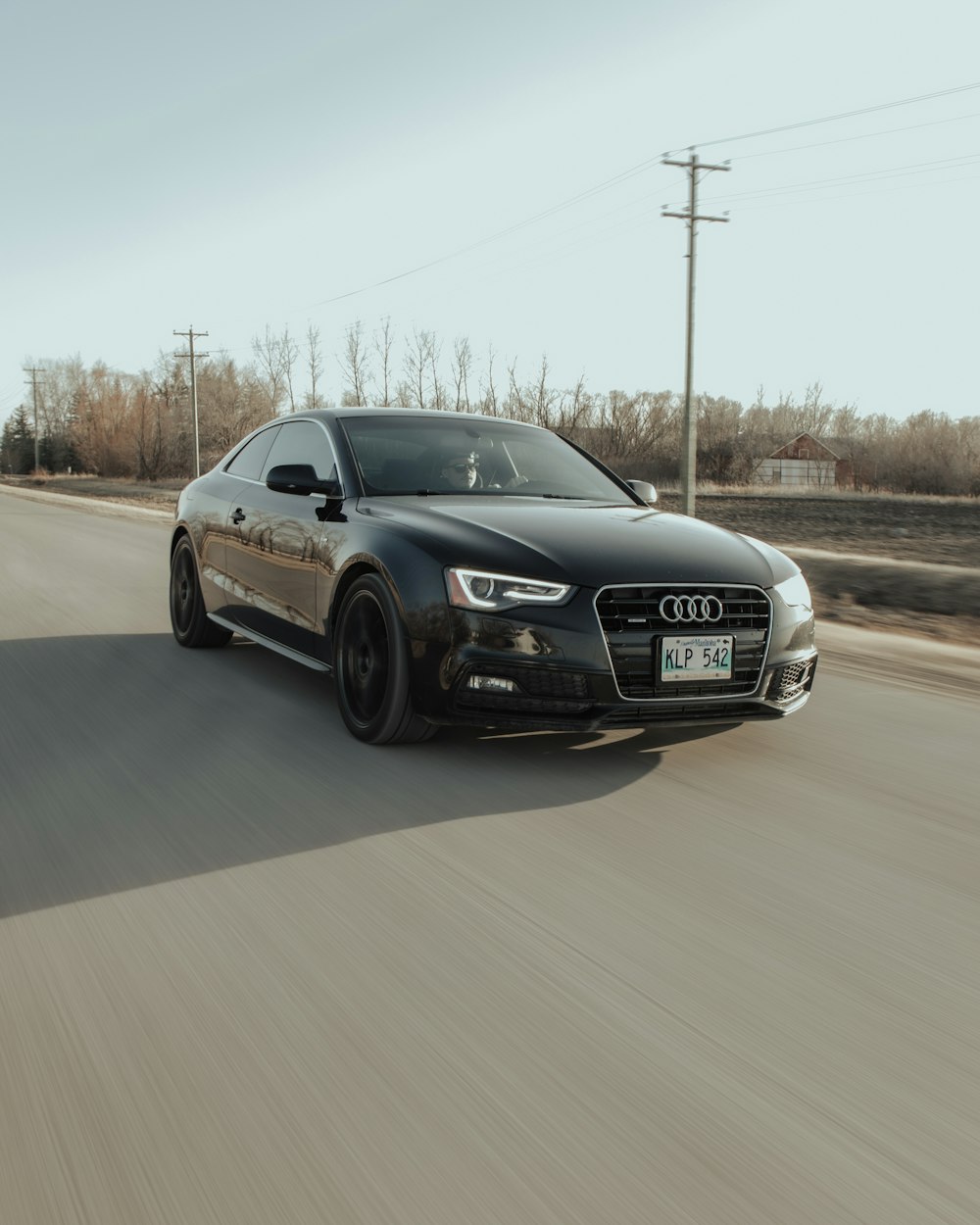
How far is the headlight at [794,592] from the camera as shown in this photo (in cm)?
507

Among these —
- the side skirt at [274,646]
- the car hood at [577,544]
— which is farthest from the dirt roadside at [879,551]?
the side skirt at [274,646]

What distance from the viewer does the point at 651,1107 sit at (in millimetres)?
2309

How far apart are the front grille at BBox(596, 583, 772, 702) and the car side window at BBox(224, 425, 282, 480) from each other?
3.20m

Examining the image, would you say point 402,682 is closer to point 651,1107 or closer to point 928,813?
point 928,813

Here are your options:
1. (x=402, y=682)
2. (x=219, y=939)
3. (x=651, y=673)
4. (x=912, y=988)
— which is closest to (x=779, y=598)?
(x=651, y=673)

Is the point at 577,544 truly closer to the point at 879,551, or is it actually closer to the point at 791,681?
the point at 791,681

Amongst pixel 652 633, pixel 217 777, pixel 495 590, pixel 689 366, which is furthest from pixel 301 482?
pixel 689 366

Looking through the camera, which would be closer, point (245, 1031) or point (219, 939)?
point (245, 1031)

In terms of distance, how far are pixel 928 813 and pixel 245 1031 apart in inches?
107

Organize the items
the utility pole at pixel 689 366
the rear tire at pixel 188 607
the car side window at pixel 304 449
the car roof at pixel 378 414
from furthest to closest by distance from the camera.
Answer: the utility pole at pixel 689 366, the rear tire at pixel 188 607, the car roof at pixel 378 414, the car side window at pixel 304 449

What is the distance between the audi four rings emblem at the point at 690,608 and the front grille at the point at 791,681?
434 mm

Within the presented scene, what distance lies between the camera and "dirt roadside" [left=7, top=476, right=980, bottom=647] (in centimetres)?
996

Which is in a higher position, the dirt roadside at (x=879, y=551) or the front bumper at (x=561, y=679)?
the front bumper at (x=561, y=679)

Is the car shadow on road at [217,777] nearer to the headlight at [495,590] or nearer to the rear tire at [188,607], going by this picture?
the headlight at [495,590]
